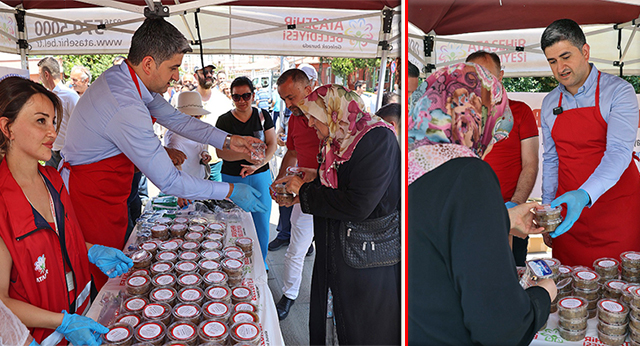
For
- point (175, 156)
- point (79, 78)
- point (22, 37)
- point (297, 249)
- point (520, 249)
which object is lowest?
point (297, 249)

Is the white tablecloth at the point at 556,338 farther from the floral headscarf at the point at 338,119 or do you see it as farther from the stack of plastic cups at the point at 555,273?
the floral headscarf at the point at 338,119

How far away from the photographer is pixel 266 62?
15141 millimetres

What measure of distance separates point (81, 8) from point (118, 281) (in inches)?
130

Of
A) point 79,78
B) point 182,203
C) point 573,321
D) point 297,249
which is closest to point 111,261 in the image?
point 182,203

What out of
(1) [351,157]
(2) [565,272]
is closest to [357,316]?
(1) [351,157]

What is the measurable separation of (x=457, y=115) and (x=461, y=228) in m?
0.30

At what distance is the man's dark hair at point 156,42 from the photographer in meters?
1.90

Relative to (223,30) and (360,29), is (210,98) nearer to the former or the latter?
(223,30)

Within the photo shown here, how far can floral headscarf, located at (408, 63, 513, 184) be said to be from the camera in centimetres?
106

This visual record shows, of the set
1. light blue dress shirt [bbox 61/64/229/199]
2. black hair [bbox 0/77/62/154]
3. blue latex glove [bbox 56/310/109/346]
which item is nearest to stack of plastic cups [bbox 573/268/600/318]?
light blue dress shirt [bbox 61/64/229/199]

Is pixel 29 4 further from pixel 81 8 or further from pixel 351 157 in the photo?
pixel 351 157

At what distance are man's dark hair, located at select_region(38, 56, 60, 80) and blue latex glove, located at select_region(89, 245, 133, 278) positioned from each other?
3259 mm

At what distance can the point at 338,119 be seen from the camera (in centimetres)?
178

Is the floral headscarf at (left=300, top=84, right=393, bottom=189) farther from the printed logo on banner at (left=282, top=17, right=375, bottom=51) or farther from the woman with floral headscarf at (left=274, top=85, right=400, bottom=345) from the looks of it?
the printed logo on banner at (left=282, top=17, right=375, bottom=51)
